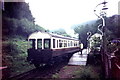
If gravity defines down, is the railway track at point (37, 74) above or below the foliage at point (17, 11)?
below

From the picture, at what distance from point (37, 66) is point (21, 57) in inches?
80.0

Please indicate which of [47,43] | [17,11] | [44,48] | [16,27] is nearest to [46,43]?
[47,43]

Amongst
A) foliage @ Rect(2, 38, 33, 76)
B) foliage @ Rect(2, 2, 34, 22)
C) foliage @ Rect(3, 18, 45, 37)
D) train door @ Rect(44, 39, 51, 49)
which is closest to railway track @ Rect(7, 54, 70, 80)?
foliage @ Rect(2, 38, 33, 76)

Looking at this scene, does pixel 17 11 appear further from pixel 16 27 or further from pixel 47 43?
pixel 47 43

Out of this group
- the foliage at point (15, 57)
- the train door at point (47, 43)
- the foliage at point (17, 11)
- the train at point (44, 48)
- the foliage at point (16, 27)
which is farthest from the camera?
the foliage at point (17, 11)

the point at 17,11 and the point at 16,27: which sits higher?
the point at 17,11

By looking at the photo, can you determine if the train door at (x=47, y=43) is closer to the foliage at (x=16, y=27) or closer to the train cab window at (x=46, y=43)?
the train cab window at (x=46, y=43)

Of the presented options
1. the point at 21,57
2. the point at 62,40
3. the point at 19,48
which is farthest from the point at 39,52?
the point at 19,48

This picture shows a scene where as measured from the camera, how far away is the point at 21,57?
863 cm

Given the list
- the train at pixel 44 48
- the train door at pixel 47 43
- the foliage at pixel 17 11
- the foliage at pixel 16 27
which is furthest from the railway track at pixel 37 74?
the foliage at pixel 17 11

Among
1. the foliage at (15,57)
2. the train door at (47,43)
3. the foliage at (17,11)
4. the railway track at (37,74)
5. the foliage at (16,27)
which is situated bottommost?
the railway track at (37,74)

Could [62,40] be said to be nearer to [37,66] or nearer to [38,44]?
[38,44]

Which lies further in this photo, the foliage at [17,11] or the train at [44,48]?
the foliage at [17,11]

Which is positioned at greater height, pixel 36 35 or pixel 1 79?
pixel 36 35
